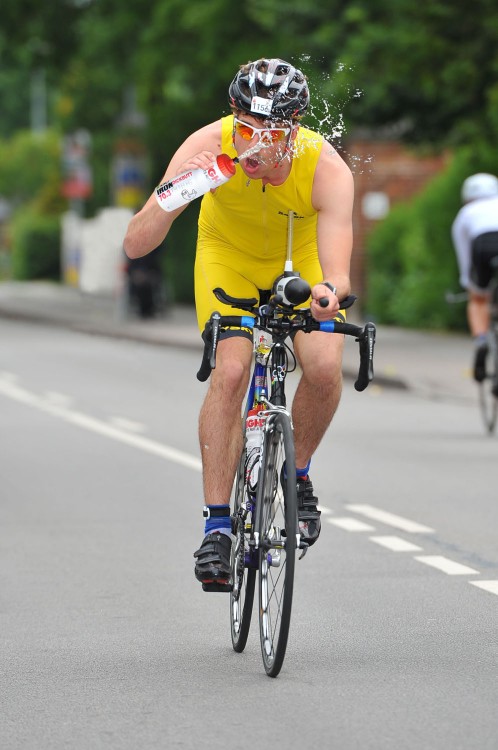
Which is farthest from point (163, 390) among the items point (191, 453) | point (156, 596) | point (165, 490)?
point (156, 596)

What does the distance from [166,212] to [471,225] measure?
854cm

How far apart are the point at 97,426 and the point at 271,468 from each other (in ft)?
30.8

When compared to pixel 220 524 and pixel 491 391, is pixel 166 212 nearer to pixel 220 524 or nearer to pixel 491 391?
pixel 220 524

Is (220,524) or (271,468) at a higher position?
(271,468)

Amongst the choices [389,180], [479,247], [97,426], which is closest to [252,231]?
[479,247]

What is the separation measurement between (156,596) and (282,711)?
2.22 m

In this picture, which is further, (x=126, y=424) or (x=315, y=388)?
(x=126, y=424)

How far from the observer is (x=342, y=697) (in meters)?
5.76

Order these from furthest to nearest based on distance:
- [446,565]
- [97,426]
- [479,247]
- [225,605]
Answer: [97,426] < [479,247] < [446,565] < [225,605]

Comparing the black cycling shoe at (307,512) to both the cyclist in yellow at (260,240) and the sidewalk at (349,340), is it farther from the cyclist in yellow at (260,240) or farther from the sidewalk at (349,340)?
the sidewalk at (349,340)

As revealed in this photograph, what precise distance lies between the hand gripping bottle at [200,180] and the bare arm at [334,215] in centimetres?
44

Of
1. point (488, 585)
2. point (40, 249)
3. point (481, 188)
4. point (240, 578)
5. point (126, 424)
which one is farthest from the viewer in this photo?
point (40, 249)

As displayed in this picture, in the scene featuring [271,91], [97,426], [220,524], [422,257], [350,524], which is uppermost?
[271,91]

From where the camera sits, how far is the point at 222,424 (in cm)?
644
